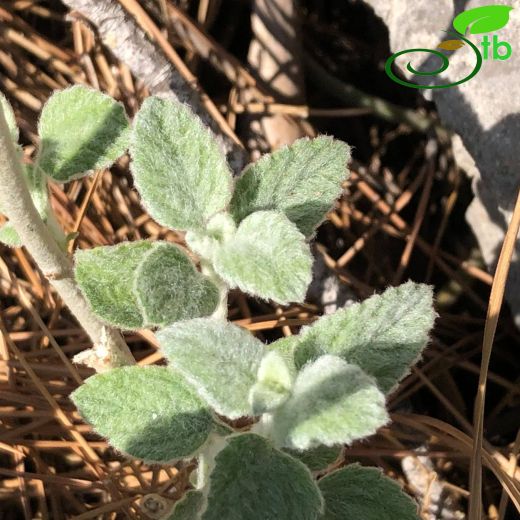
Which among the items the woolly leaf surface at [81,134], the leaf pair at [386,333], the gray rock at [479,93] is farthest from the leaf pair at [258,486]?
the gray rock at [479,93]

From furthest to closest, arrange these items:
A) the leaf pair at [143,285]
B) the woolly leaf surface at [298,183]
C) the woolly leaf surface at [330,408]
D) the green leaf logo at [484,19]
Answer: the green leaf logo at [484,19] → the woolly leaf surface at [298,183] → the leaf pair at [143,285] → the woolly leaf surface at [330,408]

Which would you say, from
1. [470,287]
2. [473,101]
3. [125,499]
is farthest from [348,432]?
[470,287]

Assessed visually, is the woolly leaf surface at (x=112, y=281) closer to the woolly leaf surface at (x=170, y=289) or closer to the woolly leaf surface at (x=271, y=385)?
the woolly leaf surface at (x=170, y=289)

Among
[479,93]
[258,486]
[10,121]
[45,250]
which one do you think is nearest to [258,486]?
[258,486]

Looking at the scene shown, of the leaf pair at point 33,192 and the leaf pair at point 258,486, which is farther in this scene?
the leaf pair at point 33,192

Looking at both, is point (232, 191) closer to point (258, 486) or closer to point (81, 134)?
point (81, 134)

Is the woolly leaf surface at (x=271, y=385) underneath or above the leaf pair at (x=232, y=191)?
underneath
